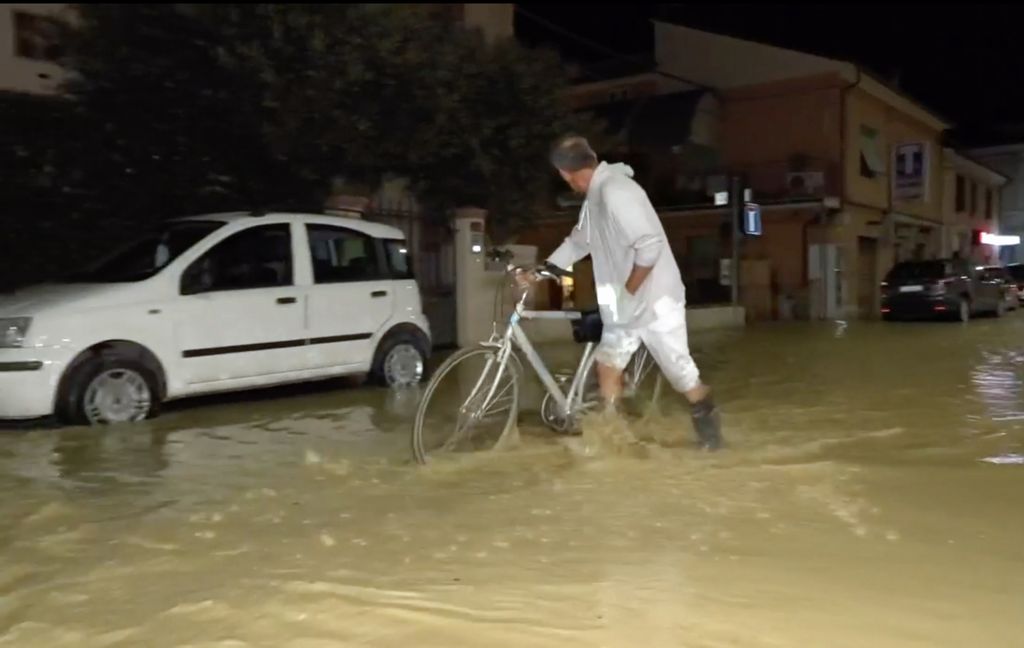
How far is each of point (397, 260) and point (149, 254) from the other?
2289 millimetres

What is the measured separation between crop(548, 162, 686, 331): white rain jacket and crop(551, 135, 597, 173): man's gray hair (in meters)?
0.09

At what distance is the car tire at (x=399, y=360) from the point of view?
9289 millimetres

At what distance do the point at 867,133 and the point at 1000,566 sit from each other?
957 inches

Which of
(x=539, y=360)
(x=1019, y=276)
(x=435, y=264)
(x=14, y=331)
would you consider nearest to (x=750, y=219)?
(x=435, y=264)

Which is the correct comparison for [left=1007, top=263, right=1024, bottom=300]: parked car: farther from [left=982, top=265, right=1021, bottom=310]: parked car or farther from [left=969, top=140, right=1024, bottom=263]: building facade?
[left=969, top=140, right=1024, bottom=263]: building facade

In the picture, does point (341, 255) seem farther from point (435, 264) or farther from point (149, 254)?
point (435, 264)

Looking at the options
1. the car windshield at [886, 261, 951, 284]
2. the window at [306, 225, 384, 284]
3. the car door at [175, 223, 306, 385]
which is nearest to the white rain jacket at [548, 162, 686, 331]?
the car door at [175, 223, 306, 385]

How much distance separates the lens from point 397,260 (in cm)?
→ 947

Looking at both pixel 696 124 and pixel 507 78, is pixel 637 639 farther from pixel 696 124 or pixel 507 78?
pixel 696 124

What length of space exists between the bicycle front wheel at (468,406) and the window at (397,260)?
357 centimetres

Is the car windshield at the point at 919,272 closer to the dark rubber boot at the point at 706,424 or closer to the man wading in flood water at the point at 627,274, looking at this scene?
the dark rubber boot at the point at 706,424

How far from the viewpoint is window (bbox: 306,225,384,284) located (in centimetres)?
874

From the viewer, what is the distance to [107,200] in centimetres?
1077

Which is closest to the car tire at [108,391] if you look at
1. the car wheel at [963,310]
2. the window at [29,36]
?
the window at [29,36]
